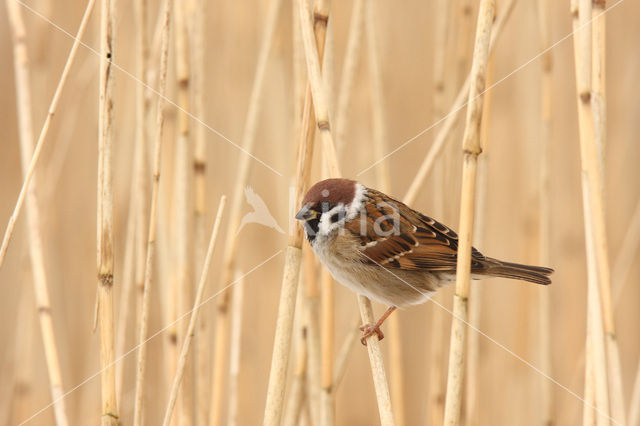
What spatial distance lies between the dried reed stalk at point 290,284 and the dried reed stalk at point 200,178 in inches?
14.4

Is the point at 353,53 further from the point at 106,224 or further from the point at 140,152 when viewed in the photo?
the point at 106,224

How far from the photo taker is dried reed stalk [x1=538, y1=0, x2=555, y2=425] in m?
1.62

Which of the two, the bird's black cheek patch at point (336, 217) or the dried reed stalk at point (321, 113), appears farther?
the bird's black cheek patch at point (336, 217)

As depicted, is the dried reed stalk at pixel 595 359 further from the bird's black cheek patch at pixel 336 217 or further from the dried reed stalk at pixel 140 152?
the dried reed stalk at pixel 140 152

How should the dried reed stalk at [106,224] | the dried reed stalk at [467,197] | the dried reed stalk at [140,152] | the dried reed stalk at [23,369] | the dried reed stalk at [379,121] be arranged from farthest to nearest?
1. the dried reed stalk at [23,369]
2. the dried reed stalk at [379,121]
3. the dried reed stalk at [140,152]
4. the dried reed stalk at [106,224]
5. the dried reed stalk at [467,197]

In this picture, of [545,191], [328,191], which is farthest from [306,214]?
[545,191]

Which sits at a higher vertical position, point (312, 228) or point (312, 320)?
point (312, 228)

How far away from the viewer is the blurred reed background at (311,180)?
186cm

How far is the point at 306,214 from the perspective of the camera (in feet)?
4.67

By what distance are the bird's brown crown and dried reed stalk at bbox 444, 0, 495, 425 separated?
1.02ft

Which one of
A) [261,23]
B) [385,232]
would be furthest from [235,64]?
[385,232]

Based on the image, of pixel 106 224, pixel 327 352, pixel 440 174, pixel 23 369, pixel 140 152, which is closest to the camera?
pixel 106 224

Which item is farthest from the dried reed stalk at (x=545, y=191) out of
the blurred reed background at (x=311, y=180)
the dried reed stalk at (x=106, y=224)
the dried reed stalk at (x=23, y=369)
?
the dried reed stalk at (x=23, y=369)

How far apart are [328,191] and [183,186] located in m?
0.39
